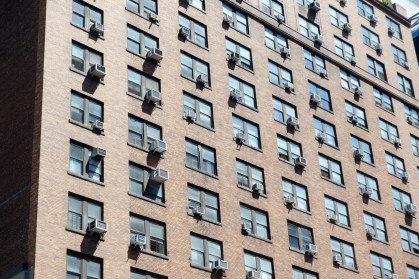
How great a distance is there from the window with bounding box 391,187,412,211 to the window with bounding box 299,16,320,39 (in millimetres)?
13717

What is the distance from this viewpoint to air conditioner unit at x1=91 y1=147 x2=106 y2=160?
46.2m

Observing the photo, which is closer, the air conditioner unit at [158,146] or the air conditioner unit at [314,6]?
the air conditioner unit at [158,146]

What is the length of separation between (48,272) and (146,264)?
6.30 metres

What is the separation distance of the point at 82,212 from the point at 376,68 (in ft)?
119

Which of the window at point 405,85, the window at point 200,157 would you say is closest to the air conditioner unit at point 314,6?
the window at point 405,85

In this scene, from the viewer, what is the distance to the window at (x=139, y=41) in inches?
2111

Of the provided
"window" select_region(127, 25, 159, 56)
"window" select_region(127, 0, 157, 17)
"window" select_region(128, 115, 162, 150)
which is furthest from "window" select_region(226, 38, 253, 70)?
"window" select_region(128, 115, 162, 150)

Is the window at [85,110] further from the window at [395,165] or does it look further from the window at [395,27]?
the window at [395,27]

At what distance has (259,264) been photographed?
169 ft

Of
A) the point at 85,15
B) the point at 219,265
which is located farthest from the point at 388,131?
the point at 85,15

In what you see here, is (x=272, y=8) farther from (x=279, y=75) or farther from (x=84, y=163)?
(x=84, y=163)

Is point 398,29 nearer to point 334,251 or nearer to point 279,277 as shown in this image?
point 334,251

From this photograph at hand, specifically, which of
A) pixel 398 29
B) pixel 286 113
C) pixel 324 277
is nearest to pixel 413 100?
pixel 398 29

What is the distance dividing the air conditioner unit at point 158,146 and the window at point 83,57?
18.7 feet
